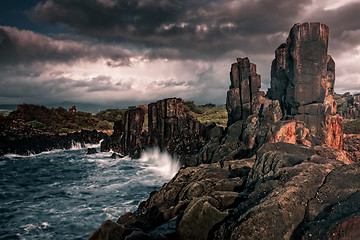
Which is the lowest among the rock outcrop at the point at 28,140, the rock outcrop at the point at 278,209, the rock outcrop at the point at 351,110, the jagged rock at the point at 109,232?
the rock outcrop at the point at 28,140

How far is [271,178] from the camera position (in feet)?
28.0

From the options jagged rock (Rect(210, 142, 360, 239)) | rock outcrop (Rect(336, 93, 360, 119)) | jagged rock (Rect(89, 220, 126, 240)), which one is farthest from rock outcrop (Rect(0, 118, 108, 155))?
rock outcrop (Rect(336, 93, 360, 119))

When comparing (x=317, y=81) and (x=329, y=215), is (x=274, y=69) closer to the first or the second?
(x=317, y=81)

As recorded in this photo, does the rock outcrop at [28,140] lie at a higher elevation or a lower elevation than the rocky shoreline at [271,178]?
lower

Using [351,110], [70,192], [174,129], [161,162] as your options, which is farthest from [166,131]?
[351,110]

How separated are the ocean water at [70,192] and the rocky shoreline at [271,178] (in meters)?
4.29

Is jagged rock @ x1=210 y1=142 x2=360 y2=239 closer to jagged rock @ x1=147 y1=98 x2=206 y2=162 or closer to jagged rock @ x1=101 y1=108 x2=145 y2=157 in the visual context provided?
jagged rock @ x1=147 y1=98 x2=206 y2=162

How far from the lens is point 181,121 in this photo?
39156 millimetres

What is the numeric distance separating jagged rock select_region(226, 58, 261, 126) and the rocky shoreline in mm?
6667

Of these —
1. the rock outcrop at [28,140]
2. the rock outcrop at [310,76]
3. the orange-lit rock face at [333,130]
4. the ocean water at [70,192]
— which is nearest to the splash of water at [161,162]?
the ocean water at [70,192]

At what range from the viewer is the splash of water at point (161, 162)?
3197 cm

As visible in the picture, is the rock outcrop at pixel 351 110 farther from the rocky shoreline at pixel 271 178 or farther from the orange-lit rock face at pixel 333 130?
the orange-lit rock face at pixel 333 130

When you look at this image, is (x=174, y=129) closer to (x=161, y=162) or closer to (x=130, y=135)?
(x=161, y=162)

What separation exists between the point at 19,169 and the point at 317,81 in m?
48.1
